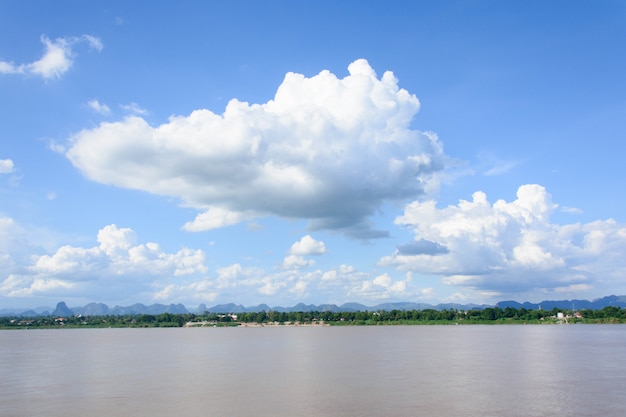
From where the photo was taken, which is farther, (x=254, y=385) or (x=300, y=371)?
(x=300, y=371)

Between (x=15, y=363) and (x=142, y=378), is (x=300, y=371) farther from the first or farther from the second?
(x=15, y=363)

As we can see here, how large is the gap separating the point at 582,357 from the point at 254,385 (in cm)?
3951

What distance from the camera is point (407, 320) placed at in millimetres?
195625

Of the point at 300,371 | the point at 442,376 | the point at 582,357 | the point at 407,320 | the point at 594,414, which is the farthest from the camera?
the point at 407,320

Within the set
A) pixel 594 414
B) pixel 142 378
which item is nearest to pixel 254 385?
pixel 142 378

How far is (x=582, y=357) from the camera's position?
58156 mm

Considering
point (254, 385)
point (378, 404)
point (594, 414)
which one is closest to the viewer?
point (594, 414)

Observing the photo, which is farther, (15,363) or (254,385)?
(15,363)

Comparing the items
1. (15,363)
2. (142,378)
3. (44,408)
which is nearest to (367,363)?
(142,378)

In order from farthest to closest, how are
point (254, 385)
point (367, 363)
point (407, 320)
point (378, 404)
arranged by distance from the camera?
point (407, 320), point (367, 363), point (254, 385), point (378, 404)

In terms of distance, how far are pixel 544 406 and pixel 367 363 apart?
23.8 m

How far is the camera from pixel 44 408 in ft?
105

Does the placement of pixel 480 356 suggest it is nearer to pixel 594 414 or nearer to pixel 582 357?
pixel 582 357

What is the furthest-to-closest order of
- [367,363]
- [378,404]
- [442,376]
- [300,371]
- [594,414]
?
[367,363] → [300,371] → [442,376] → [378,404] → [594,414]
